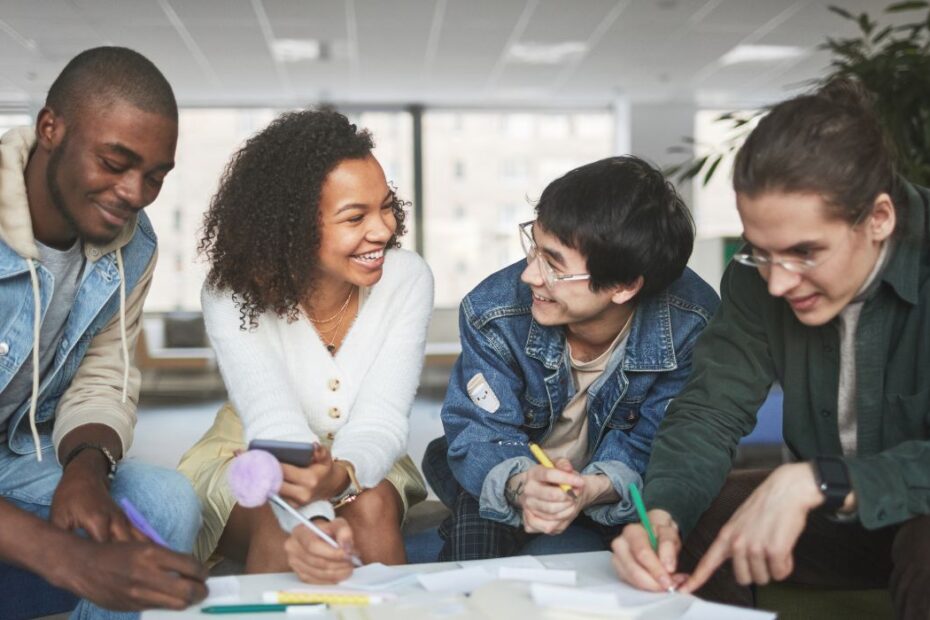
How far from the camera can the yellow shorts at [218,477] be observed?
77.4 inches

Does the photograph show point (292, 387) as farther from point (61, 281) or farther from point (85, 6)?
point (85, 6)

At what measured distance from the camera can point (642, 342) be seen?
1949 mm

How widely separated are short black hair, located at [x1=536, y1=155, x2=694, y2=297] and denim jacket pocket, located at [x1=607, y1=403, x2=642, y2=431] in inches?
9.7

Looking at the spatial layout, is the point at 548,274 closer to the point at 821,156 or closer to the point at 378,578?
the point at 821,156

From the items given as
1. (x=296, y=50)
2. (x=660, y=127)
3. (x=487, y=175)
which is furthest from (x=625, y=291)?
(x=487, y=175)

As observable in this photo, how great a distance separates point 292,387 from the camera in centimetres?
197

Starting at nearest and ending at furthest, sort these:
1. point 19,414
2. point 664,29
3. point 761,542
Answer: point 761,542 → point 19,414 → point 664,29

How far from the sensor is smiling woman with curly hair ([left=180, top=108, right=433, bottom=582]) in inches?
75.2

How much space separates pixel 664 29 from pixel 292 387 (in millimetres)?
5945

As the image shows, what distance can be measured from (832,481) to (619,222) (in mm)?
739

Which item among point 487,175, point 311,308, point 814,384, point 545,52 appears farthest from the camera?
point 487,175

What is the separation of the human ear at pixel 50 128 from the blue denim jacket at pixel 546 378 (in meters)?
0.86

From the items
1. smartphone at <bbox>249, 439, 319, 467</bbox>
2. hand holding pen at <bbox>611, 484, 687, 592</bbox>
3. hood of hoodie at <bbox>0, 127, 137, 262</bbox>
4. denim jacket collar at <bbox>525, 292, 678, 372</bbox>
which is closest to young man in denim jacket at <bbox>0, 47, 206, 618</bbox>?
hood of hoodie at <bbox>0, 127, 137, 262</bbox>

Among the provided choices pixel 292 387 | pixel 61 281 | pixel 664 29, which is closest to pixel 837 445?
pixel 292 387
